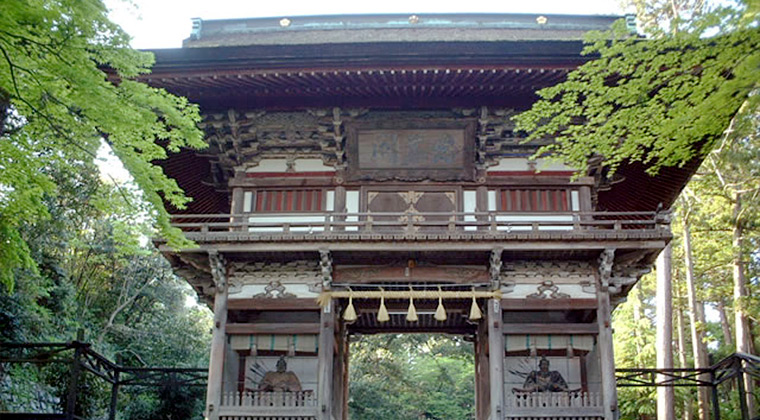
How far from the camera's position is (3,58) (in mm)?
7152

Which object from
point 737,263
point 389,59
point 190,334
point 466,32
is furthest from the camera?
point 190,334

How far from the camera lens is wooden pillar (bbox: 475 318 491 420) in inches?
492

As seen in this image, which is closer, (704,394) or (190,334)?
(704,394)

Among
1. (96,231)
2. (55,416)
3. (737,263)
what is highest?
(96,231)

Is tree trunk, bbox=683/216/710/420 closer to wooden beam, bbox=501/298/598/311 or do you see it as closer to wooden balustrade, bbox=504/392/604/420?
wooden beam, bbox=501/298/598/311

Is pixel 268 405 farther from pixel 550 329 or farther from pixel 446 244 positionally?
pixel 550 329

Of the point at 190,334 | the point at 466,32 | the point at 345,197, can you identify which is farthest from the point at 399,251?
the point at 190,334

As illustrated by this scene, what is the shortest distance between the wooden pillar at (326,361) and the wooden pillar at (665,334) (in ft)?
30.8

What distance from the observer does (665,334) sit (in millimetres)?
17328

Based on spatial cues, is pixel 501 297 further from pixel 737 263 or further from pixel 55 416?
pixel 737 263

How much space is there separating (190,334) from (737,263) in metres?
19.7

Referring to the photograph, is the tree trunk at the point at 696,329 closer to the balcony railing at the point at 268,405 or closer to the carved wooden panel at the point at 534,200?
the carved wooden panel at the point at 534,200

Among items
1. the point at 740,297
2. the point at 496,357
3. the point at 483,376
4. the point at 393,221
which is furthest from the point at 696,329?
the point at 393,221

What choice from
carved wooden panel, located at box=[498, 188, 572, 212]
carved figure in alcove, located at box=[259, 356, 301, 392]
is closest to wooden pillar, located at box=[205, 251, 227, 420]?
carved figure in alcove, located at box=[259, 356, 301, 392]
